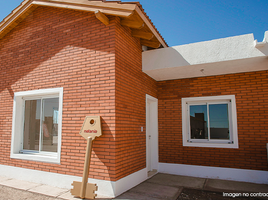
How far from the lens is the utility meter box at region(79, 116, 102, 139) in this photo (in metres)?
4.50

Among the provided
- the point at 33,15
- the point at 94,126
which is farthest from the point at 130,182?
the point at 33,15

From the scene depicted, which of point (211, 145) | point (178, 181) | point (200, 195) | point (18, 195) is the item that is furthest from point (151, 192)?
point (18, 195)

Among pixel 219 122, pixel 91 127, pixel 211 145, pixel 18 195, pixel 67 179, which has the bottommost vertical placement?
pixel 18 195

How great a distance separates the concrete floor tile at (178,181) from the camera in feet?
18.1

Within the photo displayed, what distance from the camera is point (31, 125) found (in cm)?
608

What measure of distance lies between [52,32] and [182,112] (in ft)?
16.1

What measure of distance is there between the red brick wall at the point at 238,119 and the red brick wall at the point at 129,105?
129cm

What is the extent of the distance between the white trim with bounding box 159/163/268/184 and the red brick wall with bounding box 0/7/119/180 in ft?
10.2

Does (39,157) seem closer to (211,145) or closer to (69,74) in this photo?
(69,74)

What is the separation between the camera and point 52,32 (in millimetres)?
5770

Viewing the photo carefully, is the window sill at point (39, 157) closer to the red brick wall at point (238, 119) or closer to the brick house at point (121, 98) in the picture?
the brick house at point (121, 98)

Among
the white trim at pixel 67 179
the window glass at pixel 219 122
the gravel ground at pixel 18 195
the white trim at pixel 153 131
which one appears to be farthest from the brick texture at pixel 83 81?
the window glass at pixel 219 122

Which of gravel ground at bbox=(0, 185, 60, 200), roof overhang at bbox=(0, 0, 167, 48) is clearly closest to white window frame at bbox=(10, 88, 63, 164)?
gravel ground at bbox=(0, 185, 60, 200)

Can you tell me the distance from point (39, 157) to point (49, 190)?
1029 millimetres
